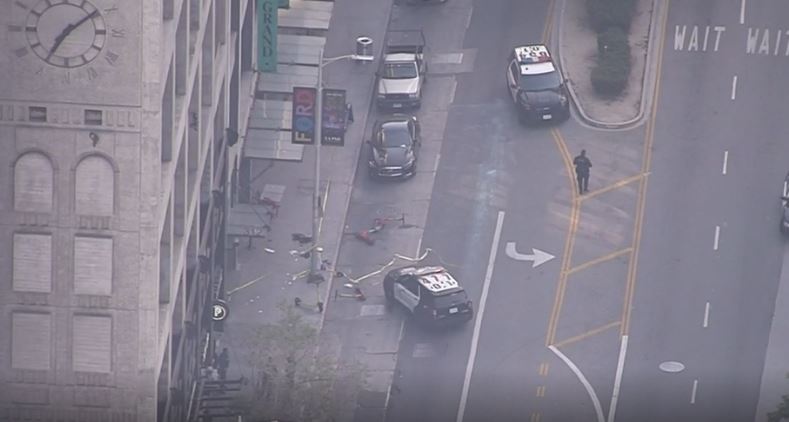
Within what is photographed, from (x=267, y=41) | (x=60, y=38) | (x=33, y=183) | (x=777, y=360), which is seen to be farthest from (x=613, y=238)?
(x=60, y=38)

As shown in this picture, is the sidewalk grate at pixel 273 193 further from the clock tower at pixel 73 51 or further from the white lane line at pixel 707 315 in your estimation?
the clock tower at pixel 73 51

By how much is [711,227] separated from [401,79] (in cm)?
1482

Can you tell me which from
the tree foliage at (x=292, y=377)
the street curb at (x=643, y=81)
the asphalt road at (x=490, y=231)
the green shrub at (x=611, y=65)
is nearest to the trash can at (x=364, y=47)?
the asphalt road at (x=490, y=231)

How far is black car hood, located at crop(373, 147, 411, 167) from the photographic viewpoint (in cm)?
9525

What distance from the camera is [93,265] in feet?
211

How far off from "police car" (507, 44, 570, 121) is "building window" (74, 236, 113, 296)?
119ft

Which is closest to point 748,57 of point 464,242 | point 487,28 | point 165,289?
point 487,28

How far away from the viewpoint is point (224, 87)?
86.3 m

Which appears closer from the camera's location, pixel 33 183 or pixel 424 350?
pixel 33 183

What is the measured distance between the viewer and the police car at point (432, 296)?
282 ft

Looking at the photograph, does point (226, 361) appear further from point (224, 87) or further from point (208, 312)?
point (224, 87)

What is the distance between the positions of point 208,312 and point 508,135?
64.2 feet

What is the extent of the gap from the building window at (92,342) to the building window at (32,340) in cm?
71

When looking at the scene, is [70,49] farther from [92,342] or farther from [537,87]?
[537,87]
